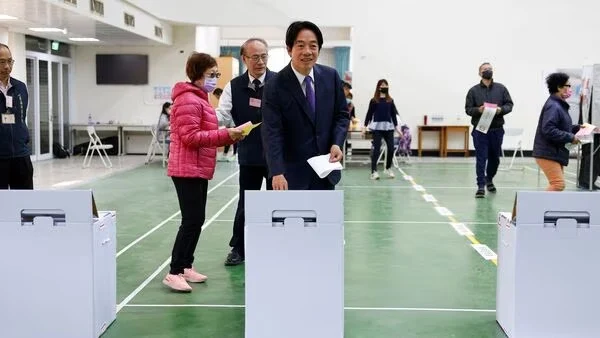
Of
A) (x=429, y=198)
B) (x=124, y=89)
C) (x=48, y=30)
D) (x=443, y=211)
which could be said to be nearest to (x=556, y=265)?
A: (x=443, y=211)

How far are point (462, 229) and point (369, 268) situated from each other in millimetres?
1936

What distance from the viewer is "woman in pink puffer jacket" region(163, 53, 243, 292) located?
439cm

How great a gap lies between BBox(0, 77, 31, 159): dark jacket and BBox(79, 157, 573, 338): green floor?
1.13m

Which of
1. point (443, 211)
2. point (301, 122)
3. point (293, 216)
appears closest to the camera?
point (293, 216)

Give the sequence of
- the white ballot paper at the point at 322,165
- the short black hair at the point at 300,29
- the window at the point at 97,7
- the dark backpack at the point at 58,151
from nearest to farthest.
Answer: the white ballot paper at the point at 322,165 < the short black hair at the point at 300,29 < the window at the point at 97,7 < the dark backpack at the point at 58,151

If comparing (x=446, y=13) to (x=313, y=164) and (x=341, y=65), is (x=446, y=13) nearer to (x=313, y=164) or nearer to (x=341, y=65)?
(x=341, y=65)

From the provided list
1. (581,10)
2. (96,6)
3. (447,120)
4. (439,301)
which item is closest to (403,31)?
(447,120)

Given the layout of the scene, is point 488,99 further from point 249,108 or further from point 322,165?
point 322,165

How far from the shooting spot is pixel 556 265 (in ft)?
11.3

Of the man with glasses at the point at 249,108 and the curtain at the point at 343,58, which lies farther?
the curtain at the point at 343,58

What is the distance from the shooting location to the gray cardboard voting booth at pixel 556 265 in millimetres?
3414

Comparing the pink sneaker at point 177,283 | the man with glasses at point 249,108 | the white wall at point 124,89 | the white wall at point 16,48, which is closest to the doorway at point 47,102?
the white wall at point 124,89

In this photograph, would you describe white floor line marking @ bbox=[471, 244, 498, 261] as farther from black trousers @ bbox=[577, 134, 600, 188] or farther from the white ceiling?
the white ceiling

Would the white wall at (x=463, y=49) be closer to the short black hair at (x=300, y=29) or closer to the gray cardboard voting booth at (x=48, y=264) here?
the short black hair at (x=300, y=29)
